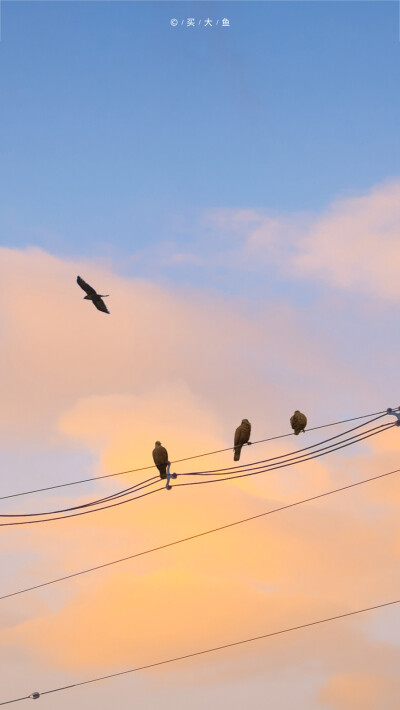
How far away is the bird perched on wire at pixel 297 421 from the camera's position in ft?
141

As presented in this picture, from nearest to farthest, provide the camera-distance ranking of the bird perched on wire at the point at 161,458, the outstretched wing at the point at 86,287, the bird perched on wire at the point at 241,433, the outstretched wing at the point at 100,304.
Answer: the bird perched on wire at the point at 161,458, the bird perched on wire at the point at 241,433, the outstretched wing at the point at 86,287, the outstretched wing at the point at 100,304

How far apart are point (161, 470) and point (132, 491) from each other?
6962mm

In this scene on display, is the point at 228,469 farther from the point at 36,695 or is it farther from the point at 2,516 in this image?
the point at 36,695

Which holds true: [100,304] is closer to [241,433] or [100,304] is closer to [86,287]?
[86,287]

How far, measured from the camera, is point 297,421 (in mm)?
43000

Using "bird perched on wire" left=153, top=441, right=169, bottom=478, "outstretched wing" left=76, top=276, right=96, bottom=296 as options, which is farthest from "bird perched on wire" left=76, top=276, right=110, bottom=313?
"bird perched on wire" left=153, top=441, right=169, bottom=478

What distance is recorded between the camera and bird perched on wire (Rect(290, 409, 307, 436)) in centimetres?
4291

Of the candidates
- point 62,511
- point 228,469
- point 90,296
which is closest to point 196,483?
point 228,469

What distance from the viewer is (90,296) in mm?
43188

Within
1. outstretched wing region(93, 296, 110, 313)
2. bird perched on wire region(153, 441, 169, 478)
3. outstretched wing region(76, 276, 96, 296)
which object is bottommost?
bird perched on wire region(153, 441, 169, 478)

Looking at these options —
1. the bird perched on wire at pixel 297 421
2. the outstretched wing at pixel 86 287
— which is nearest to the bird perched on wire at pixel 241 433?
the bird perched on wire at pixel 297 421

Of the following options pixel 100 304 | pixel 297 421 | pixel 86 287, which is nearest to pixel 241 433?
pixel 297 421

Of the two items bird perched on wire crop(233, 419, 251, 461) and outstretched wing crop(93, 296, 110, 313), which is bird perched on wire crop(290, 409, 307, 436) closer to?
bird perched on wire crop(233, 419, 251, 461)

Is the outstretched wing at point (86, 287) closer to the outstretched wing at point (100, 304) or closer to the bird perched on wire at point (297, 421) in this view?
the outstretched wing at point (100, 304)
